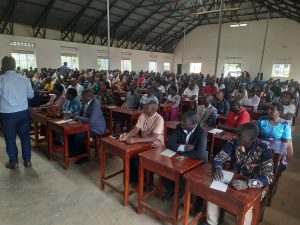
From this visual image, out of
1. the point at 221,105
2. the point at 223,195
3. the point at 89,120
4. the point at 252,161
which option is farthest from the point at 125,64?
the point at 223,195

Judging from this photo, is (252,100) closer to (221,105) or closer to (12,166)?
(221,105)

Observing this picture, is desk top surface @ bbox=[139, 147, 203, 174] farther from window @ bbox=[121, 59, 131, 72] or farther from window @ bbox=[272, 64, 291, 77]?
window @ bbox=[272, 64, 291, 77]

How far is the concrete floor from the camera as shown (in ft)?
8.50

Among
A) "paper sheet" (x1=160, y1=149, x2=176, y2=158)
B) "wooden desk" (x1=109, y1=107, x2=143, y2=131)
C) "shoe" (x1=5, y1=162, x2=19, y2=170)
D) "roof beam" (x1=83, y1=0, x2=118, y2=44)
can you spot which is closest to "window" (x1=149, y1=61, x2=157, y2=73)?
"roof beam" (x1=83, y1=0, x2=118, y2=44)

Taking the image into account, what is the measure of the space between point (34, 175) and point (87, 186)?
3.16ft

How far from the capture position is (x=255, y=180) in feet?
6.11

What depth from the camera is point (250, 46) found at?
19.4 meters

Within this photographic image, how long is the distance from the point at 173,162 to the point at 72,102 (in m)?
2.92

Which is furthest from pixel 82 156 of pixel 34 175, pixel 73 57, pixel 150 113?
pixel 73 57

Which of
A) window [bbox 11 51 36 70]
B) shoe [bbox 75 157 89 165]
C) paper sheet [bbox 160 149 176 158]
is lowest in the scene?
shoe [bbox 75 157 89 165]

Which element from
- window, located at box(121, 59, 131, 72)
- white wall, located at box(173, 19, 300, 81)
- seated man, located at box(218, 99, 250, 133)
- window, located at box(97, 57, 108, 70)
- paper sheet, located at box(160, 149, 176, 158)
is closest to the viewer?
paper sheet, located at box(160, 149, 176, 158)

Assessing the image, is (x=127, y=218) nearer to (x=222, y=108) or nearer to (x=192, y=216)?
(x=192, y=216)

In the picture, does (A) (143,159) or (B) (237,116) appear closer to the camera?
(A) (143,159)

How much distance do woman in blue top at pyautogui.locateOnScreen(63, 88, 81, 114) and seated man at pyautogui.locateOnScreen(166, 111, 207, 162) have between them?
97.0 inches
